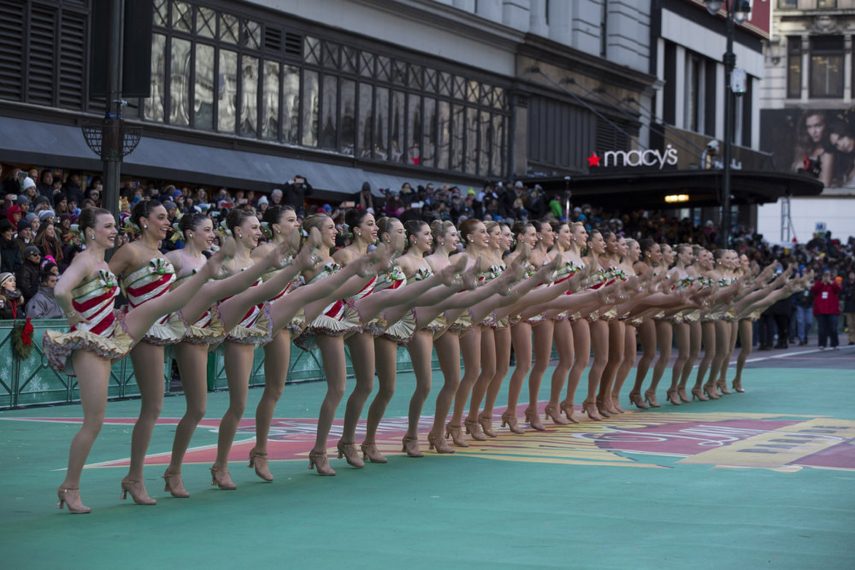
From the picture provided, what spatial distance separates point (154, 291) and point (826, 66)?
8117 centimetres

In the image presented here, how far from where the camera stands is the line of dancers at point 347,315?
10195mm

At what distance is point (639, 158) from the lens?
137 feet

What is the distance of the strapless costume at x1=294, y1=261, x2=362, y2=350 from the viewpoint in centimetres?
1219

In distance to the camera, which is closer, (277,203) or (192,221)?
(192,221)

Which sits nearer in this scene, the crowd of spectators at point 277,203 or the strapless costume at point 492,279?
the strapless costume at point 492,279

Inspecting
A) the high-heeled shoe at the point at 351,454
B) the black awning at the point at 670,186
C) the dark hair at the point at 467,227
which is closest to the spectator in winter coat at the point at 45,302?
the dark hair at the point at 467,227

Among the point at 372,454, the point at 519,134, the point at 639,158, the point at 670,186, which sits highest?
the point at 519,134

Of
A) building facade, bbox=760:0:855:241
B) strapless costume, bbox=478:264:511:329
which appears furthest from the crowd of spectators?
building facade, bbox=760:0:855:241

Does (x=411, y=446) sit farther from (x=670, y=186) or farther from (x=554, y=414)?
(x=670, y=186)

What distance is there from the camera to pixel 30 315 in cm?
1802

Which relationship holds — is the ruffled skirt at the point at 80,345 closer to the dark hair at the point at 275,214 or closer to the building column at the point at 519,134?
the dark hair at the point at 275,214

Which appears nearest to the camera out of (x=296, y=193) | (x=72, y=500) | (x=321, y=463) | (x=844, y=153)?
(x=72, y=500)

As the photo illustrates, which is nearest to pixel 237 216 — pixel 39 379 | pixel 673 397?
pixel 39 379

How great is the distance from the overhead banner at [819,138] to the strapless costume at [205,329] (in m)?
75.6
